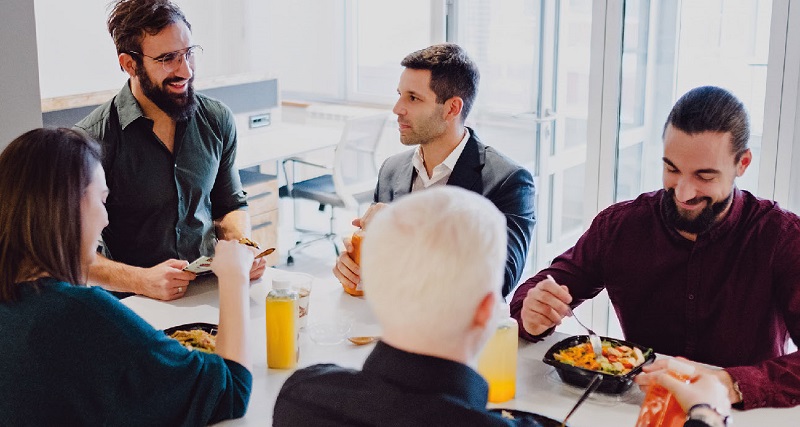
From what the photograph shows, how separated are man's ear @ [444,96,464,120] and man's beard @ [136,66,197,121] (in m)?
0.78

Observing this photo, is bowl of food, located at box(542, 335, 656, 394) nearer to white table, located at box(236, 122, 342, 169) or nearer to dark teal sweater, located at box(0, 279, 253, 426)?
dark teal sweater, located at box(0, 279, 253, 426)

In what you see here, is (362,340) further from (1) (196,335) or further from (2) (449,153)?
(2) (449,153)

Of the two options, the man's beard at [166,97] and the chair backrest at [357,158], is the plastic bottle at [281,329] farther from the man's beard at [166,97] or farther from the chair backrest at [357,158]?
the chair backrest at [357,158]

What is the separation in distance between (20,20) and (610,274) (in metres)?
1.74

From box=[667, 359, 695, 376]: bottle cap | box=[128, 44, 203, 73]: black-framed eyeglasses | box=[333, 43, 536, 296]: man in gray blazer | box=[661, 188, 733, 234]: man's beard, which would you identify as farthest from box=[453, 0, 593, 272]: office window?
box=[667, 359, 695, 376]: bottle cap

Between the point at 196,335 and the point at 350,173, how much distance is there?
362 cm

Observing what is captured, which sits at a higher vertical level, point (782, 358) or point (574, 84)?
point (574, 84)

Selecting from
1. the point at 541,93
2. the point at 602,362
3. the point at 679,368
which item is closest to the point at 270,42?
the point at 541,93

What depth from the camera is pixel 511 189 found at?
8.30ft

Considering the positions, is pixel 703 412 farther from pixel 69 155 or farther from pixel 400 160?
pixel 400 160

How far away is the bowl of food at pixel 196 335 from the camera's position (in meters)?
1.84

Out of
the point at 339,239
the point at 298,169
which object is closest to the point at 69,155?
the point at 339,239

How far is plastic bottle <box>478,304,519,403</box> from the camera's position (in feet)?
5.45

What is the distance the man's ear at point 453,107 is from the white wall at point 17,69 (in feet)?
3.92
